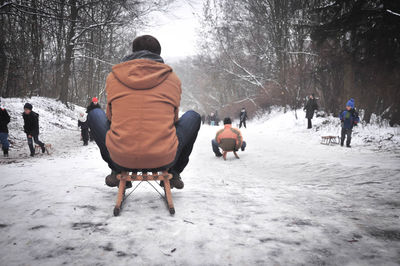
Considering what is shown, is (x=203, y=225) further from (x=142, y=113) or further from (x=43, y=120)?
(x=43, y=120)

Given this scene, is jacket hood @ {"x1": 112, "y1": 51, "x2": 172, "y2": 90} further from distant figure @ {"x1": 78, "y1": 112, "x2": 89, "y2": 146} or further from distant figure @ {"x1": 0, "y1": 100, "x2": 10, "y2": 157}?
distant figure @ {"x1": 78, "y1": 112, "x2": 89, "y2": 146}

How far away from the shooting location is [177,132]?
7.39 ft

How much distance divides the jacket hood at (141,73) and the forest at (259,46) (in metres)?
3.67

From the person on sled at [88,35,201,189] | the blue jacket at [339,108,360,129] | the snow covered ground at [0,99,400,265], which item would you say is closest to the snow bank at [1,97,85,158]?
the snow covered ground at [0,99,400,265]

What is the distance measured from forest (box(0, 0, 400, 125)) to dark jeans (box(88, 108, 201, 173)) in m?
3.58

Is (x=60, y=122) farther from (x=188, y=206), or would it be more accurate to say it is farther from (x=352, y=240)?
→ (x=352, y=240)

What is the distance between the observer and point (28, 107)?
7.41 m

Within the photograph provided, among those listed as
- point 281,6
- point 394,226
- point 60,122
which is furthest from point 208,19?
point 394,226

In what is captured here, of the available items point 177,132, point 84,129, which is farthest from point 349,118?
point 84,129

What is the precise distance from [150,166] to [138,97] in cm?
62

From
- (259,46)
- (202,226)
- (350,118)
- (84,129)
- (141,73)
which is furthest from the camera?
(259,46)

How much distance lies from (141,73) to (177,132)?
0.64 m

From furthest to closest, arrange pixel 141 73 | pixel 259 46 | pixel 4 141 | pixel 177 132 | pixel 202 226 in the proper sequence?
pixel 259 46
pixel 4 141
pixel 177 132
pixel 141 73
pixel 202 226

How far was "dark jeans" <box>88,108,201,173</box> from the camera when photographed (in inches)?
87.2
